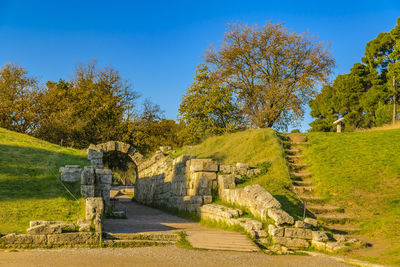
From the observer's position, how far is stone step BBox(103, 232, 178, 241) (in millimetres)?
8453

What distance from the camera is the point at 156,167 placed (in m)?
21.3

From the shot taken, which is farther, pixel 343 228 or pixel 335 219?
pixel 335 219

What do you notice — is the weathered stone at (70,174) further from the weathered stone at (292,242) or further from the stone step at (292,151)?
the stone step at (292,151)

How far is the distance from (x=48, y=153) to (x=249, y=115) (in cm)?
1605

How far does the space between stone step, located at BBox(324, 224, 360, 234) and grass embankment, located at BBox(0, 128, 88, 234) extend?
6.69 meters

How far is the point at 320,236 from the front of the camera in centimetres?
890

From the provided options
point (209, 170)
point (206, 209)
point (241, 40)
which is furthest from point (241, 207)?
point (241, 40)

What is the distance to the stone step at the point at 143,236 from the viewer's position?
845 centimetres

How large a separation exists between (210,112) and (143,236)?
22938 millimetres

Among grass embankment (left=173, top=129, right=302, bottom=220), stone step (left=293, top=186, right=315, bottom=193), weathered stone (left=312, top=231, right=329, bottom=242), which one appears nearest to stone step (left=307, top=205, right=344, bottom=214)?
grass embankment (left=173, top=129, right=302, bottom=220)

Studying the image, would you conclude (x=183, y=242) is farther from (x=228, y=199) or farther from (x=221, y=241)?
(x=228, y=199)

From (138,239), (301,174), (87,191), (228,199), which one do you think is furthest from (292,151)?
(138,239)

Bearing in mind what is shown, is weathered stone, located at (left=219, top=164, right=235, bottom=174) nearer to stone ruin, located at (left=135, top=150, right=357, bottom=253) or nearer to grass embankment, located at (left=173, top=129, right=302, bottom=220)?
stone ruin, located at (left=135, top=150, right=357, bottom=253)

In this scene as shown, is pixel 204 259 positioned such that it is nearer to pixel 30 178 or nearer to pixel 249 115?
pixel 30 178
